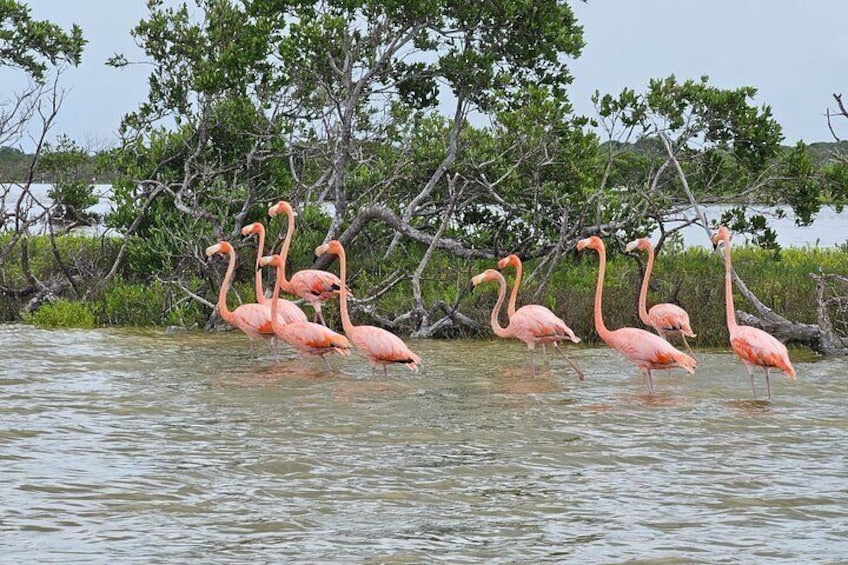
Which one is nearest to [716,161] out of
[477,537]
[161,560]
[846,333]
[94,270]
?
[846,333]

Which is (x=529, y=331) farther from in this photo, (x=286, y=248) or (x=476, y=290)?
(x=476, y=290)

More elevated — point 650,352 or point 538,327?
point 538,327

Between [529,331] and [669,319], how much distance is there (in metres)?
1.67

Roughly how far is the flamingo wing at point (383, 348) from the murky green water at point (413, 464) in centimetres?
31

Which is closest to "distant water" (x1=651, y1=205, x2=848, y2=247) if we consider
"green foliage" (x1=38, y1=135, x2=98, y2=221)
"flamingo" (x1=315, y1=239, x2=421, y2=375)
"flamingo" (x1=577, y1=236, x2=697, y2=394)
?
"green foliage" (x1=38, y1=135, x2=98, y2=221)

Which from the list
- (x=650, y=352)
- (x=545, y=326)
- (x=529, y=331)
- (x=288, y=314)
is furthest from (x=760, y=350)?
(x=288, y=314)

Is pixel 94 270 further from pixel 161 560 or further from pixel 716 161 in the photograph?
pixel 161 560

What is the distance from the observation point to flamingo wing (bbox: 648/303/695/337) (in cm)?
1353

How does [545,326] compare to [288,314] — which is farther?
[288,314]

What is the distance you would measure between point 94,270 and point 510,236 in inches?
260

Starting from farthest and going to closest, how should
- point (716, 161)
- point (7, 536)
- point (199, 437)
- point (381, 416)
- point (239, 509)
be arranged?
point (716, 161) < point (381, 416) < point (199, 437) < point (239, 509) < point (7, 536)

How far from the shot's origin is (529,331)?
13.3 meters

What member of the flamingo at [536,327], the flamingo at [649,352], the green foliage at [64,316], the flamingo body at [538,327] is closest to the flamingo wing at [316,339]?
the flamingo at [536,327]

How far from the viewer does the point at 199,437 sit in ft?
30.4
